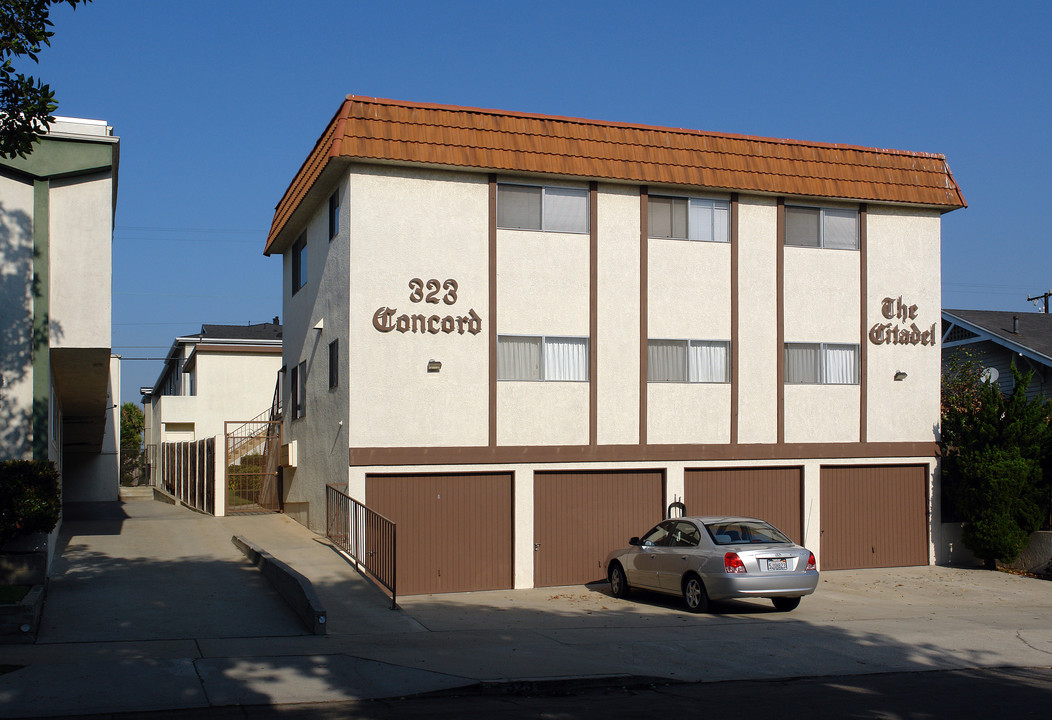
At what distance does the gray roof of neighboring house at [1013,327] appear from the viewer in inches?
1157

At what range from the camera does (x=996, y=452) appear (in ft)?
65.8

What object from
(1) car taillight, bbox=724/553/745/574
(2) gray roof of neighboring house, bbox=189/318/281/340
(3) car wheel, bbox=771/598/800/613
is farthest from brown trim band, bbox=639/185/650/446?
(2) gray roof of neighboring house, bbox=189/318/281/340

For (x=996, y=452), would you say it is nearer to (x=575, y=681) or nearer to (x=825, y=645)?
(x=825, y=645)

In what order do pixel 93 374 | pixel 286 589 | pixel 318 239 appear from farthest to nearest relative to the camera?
pixel 318 239 → pixel 93 374 → pixel 286 589

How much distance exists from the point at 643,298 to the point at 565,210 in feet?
7.44

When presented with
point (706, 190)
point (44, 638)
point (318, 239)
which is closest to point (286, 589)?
point (44, 638)

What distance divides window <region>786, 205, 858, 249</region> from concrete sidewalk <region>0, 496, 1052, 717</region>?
6.82 metres

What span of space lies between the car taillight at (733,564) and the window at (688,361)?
5.45m

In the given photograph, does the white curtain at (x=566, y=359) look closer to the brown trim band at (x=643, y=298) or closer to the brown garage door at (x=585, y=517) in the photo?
the brown trim band at (x=643, y=298)

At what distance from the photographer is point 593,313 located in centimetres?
1897

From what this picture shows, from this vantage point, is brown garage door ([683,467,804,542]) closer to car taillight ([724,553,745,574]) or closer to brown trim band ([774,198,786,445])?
brown trim band ([774,198,786,445])

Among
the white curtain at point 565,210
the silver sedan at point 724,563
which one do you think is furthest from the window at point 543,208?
the silver sedan at point 724,563

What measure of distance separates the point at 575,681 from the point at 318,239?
12.9 m

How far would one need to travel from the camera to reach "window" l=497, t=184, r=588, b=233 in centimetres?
1866
